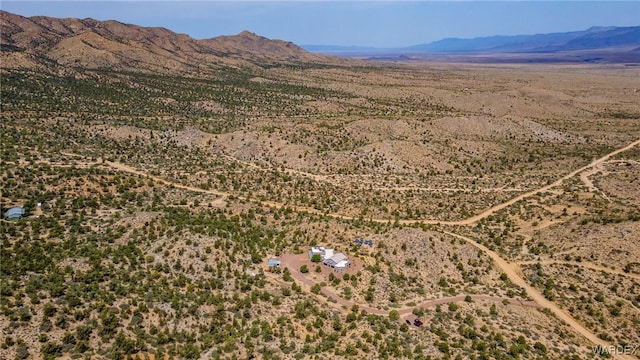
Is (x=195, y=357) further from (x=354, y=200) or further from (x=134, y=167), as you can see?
(x=134, y=167)

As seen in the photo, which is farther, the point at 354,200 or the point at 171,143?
the point at 171,143

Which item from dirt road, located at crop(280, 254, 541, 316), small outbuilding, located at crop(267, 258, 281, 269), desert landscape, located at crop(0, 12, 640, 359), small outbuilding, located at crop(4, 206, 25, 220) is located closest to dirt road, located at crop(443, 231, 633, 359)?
desert landscape, located at crop(0, 12, 640, 359)

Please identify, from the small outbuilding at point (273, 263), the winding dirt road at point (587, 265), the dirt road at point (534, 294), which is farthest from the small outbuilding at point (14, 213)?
the winding dirt road at point (587, 265)

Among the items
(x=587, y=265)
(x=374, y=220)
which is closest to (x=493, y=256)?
(x=587, y=265)

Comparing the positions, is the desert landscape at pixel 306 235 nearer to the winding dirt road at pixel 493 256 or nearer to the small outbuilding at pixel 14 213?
the winding dirt road at pixel 493 256

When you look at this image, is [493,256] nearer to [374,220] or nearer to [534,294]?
[534,294]

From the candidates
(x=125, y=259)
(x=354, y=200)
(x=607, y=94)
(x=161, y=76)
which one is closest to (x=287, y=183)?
(x=354, y=200)
